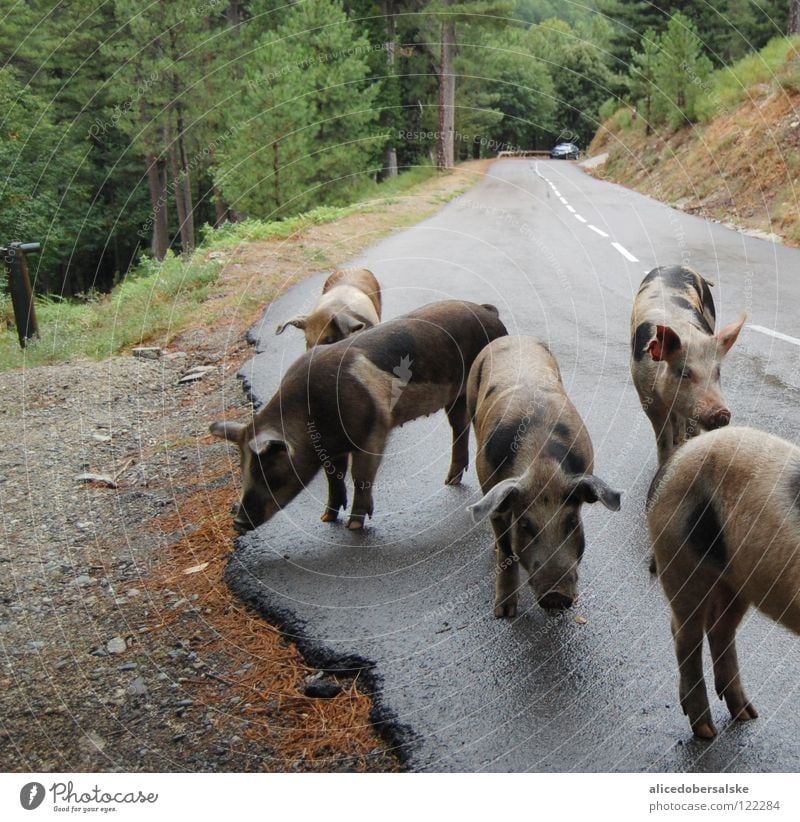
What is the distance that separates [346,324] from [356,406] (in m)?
2.19

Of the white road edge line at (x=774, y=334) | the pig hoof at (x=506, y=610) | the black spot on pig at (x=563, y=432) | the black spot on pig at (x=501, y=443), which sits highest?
the black spot on pig at (x=563, y=432)

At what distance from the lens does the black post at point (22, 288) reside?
11.4 metres

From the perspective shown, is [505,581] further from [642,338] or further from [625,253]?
[625,253]

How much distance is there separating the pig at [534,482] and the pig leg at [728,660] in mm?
768

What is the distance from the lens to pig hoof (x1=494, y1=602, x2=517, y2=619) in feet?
17.6

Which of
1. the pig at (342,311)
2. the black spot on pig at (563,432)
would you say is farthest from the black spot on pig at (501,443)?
the pig at (342,311)

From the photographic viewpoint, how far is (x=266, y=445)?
5992 mm

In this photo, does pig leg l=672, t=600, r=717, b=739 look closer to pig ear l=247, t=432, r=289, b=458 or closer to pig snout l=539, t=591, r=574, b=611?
pig snout l=539, t=591, r=574, b=611

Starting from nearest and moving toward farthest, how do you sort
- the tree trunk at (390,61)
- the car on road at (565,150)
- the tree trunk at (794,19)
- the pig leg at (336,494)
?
the pig leg at (336,494) → the car on road at (565,150) → the tree trunk at (390,61) → the tree trunk at (794,19)

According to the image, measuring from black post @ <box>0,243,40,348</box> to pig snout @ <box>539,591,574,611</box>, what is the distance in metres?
8.86

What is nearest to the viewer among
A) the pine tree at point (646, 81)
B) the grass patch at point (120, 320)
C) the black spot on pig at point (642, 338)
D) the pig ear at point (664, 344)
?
the pig ear at point (664, 344)

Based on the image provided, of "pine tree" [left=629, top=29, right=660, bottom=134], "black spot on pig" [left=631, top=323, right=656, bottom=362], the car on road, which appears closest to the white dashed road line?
the car on road

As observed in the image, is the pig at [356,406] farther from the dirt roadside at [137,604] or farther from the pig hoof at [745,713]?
the pig hoof at [745,713]
